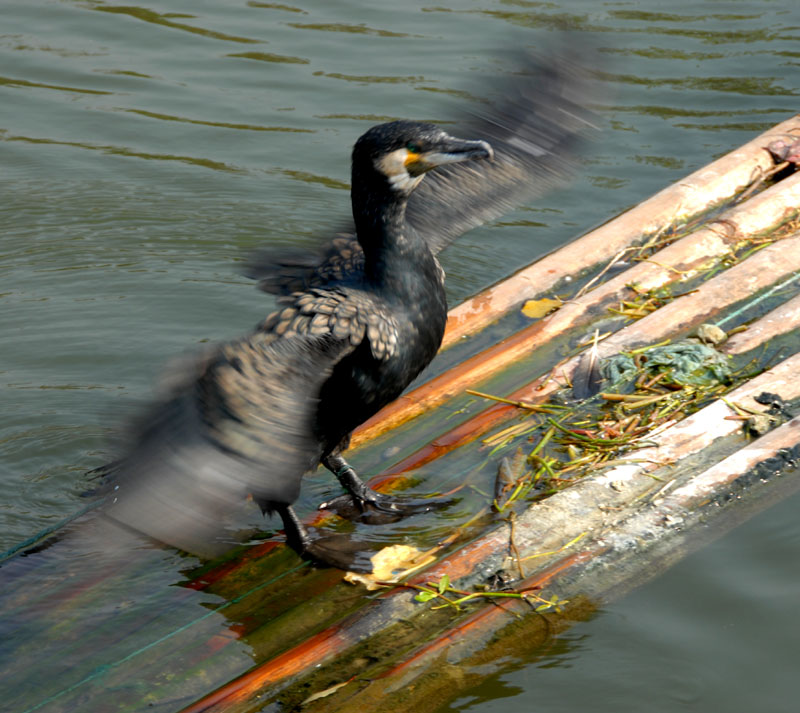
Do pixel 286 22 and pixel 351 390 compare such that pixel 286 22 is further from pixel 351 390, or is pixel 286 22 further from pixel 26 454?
pixel 351 390

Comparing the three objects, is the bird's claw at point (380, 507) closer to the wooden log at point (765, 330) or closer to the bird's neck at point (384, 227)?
the bird's neck at point (384, 227)

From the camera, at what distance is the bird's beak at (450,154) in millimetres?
3508

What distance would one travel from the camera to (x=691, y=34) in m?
8.49

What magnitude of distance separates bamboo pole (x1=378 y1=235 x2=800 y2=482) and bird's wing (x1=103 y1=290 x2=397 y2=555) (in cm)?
96

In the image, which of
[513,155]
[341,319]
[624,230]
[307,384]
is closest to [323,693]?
[307,384]

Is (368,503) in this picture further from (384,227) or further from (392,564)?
(384,227)

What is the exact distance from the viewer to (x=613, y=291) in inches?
191

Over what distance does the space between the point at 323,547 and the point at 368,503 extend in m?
0.31

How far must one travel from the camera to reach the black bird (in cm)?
288

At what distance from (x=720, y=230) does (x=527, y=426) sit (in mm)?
1662

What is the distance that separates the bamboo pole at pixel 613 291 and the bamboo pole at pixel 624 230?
175 millimetres

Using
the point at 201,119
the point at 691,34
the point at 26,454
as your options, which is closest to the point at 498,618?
the point at 26,454

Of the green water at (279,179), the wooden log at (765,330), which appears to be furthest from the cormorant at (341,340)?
the wooden log at (765,330)

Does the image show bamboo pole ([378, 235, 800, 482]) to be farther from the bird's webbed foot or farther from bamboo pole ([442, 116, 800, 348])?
bamboo pole ([442, 116, 800, 348])
